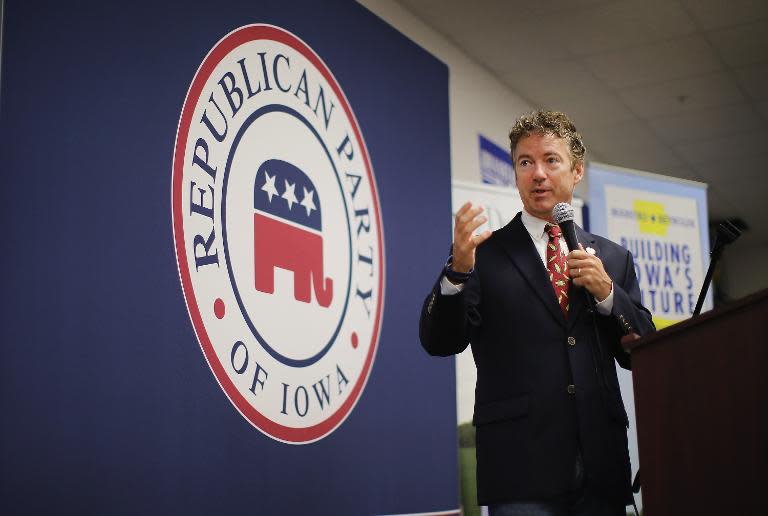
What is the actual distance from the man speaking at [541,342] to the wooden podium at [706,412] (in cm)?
19

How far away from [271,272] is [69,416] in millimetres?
1198

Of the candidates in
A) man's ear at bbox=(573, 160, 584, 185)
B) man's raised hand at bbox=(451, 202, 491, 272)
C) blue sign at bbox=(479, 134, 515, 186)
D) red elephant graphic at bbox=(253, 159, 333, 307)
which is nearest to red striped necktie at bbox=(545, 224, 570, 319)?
man's ear at bbox=(573, 160, 584, 185)

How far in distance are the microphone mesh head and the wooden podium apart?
37cm

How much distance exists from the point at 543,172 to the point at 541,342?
16.3 inches

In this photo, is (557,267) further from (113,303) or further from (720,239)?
(113,303)

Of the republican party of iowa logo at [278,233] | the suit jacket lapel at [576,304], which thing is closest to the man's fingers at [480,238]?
the suit jacket lapel at [576,304]

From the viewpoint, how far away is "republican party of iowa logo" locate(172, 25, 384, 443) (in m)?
3.29

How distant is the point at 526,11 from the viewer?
577 cm

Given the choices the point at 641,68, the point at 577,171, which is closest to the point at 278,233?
the point at 577,171

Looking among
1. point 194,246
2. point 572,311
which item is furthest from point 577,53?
point 572,311

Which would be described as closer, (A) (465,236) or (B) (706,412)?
(B) (706,412)

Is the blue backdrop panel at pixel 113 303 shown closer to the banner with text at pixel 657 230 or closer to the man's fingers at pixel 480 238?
the man's fingers at pixel 480 238

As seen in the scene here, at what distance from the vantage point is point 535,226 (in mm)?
2211

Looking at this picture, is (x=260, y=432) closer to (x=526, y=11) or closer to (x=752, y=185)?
(x=526, y=11)
